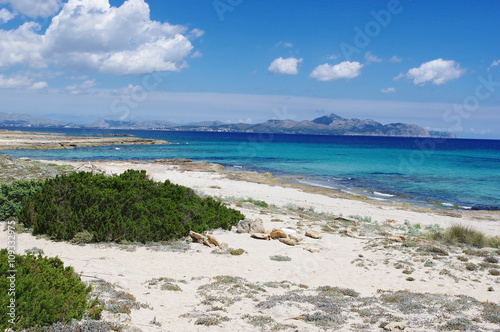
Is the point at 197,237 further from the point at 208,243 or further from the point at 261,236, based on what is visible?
the point at 261,236

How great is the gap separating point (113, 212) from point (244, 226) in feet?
14.9

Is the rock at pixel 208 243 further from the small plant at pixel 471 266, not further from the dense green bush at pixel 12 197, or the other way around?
the small plant at pixel 471 266

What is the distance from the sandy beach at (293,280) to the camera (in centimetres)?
638

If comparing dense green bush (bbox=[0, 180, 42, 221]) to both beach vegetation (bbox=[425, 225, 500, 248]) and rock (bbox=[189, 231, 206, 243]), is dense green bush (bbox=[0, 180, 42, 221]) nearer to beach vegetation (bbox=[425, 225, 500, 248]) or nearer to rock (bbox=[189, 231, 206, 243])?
rock (bbox=[189, 231, 206, 243])

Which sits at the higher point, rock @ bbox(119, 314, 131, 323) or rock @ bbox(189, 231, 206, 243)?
rock @ bbox(119, 314, 131, 323)

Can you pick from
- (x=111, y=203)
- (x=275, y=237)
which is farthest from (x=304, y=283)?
(x=111, y=203)

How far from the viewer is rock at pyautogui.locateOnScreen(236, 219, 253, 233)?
42.7 ft

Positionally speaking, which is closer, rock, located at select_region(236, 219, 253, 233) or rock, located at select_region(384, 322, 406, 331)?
rock, located at select_region(384, 322, 406, 331)

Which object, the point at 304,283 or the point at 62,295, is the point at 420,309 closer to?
the point at 304,283

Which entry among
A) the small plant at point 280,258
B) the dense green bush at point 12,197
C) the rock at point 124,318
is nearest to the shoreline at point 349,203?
the small plant at point 280,258

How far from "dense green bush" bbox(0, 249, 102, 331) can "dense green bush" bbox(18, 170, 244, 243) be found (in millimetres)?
4561

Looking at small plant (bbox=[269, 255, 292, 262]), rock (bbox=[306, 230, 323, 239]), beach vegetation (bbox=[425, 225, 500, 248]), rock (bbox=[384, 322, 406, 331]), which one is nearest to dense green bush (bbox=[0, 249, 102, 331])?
rock (bbox=[384, 322, 406, 331])

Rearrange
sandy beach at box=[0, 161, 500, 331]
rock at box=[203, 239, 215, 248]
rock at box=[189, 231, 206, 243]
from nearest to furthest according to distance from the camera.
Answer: sandy beach at box=[0, 161, 500, 331]
rock at box=[203, 239, 215, 248]
rock at box=[189, 231, 206, 243]

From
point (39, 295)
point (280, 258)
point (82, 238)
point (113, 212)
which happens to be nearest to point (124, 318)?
point (39, 295)
